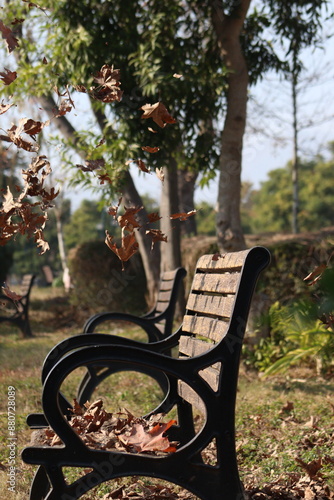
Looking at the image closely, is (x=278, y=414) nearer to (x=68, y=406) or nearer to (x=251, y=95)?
(x=68, y=406)

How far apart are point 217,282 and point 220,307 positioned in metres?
0.21

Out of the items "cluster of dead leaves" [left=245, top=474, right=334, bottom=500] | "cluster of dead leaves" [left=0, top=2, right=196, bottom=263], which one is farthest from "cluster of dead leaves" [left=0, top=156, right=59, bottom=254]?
"cluster of dead leaves" [left=245, top=474, right=334, bottom=500]

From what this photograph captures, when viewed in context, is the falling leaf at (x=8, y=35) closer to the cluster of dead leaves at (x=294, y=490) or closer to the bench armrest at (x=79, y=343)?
the bench armrest at (x=79, y=343)

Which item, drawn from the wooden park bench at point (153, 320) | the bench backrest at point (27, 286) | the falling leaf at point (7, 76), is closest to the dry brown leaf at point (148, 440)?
the falling leaf at point (7, 76)

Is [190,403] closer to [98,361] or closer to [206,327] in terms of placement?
[206,327]

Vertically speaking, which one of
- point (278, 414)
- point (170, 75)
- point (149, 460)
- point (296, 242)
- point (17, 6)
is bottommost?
point (278, 414)

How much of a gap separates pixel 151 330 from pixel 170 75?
8.98ft

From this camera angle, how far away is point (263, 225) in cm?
5672

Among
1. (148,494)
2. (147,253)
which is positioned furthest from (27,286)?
(148,494)

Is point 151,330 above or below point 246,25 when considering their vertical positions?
below

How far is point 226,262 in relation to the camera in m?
2.77

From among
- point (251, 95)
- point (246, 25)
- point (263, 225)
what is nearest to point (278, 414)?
point (246, 25)

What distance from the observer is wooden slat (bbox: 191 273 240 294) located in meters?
2.55

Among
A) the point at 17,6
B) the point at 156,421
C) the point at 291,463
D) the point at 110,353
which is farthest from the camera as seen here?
the point at 17,6
